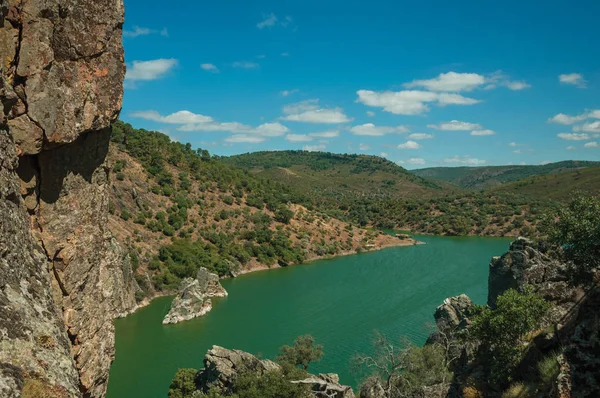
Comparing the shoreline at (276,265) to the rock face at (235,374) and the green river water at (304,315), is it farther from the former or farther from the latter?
the rock face at (235,374)

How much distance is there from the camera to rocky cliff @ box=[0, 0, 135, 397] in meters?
6.90

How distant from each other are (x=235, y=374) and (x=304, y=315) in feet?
72.6

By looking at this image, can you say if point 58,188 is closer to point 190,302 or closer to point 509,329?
point 509,329

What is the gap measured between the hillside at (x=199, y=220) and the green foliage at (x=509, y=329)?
4142 cm

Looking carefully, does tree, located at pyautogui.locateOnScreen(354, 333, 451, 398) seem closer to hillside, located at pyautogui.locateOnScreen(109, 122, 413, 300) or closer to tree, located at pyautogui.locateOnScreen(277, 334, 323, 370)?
tree, located at pyautogui.locateOnScreen(277, 334, 323, 370)

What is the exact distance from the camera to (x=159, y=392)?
30.6 meters

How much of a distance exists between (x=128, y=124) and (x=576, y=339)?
279 ft

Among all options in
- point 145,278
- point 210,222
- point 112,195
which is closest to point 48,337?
point 145,278

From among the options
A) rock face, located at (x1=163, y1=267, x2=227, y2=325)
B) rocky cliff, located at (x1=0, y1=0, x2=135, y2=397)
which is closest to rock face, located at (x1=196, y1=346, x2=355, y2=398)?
rocky cliff, located at (x1=0, y1=0, x2=135, y2=397)

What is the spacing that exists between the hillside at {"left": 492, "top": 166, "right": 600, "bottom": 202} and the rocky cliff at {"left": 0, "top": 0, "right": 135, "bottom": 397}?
130 metres

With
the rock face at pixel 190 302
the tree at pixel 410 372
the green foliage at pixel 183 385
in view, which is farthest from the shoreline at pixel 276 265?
the tree at pixel 410 372

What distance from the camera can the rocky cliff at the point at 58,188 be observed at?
6.90 m

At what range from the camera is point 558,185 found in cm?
14038

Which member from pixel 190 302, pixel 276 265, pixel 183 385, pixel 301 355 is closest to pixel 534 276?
pixel 301 355
